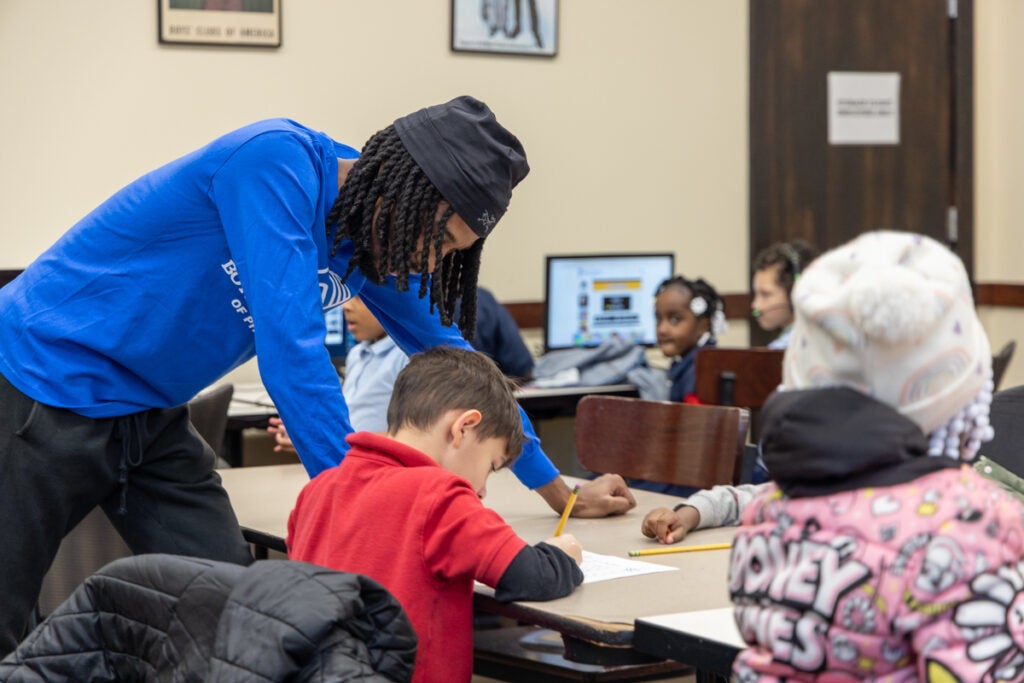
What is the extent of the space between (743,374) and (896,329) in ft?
10.4

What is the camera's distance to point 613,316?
17.7ft

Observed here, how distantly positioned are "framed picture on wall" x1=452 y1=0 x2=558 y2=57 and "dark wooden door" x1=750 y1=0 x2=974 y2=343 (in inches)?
40.7

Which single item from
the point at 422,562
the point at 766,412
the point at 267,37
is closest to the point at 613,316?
the point at 267,37

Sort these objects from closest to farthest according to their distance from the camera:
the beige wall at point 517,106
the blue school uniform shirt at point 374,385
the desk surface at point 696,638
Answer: the desk surface at point 696,638
the blue school uniform shirt at point 374,385
the beige wall at point 517,106

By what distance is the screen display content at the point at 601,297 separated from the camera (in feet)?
17.4

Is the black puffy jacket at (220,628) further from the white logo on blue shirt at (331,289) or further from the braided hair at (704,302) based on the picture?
the braided hair at (704,302)

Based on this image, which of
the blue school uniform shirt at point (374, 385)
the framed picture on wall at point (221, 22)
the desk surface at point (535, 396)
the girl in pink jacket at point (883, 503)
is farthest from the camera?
the framed picture on wall at point (221, 22)

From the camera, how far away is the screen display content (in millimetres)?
5293

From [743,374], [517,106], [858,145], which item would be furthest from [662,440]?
[858,145]

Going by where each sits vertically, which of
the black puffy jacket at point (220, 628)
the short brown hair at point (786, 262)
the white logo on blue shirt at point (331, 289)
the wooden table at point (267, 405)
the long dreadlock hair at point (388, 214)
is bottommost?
the wooden table at point (267, 405)

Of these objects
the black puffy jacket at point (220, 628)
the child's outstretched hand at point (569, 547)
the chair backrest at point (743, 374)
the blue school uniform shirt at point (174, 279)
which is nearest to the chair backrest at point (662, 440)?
the child's outstretched hand at point (569, 547)

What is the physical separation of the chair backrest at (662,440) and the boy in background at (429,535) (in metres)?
0.86

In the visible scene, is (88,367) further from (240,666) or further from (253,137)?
(240,666)

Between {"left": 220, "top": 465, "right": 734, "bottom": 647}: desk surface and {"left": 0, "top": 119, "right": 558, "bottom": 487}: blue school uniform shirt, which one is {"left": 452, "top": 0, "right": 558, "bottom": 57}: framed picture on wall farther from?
{"left": 0, "top": 119, "right": 558, "bottom": 487}: blue school uniform shirt
